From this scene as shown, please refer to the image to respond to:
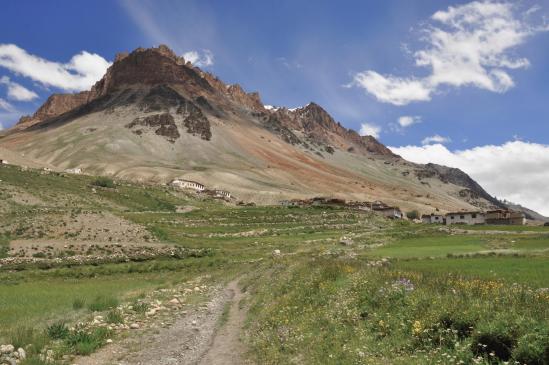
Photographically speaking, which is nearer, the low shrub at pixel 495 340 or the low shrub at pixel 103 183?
the low shrub at pixel 495 340

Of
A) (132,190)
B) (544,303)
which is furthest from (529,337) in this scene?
(132,190)

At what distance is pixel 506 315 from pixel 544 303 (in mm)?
2358

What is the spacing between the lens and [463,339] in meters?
12.9

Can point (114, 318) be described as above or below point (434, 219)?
below

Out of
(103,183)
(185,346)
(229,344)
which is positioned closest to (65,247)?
(185,346)

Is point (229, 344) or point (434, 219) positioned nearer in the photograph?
point (229, 344)

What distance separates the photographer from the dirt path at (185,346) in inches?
635

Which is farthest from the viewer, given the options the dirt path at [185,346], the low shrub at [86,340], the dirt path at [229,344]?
the low shrub at [86,340]

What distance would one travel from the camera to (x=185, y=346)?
18141 millimetres

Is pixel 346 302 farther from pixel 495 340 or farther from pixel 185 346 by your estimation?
pixel 495 340

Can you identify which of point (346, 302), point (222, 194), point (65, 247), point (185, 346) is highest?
point (222, 194)

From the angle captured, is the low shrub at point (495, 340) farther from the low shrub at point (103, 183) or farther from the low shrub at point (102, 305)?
the low shrub at point (103, 183)

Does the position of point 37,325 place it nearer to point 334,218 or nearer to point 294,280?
point 294,280

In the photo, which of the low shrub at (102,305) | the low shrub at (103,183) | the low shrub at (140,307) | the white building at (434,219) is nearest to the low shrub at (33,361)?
the low shrub at (140,307)
